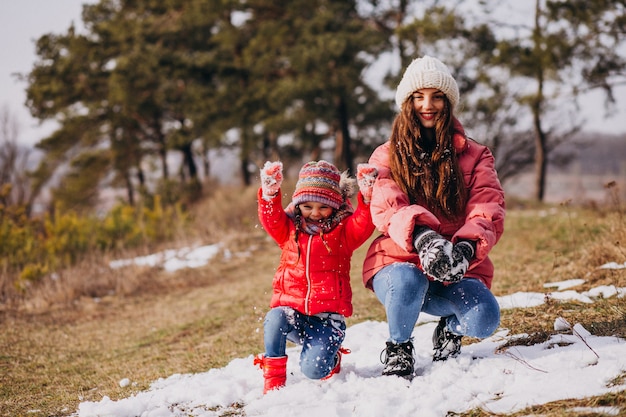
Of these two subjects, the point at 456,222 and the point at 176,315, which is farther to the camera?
the point at 176,315

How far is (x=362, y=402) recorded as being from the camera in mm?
2168

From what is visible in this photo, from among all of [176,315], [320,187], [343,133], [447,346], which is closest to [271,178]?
[320,187]

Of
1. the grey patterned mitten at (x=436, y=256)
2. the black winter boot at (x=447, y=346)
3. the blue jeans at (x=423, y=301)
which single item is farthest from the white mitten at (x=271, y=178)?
the black winter boot at (x=447, y=346)

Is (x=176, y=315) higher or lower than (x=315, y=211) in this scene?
lower

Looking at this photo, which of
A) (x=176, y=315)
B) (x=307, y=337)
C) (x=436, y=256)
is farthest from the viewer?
(x=176, y=315)

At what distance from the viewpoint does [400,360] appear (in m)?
2.39

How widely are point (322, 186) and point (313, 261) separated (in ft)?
1.26

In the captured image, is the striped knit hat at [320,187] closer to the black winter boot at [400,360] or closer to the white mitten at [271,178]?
the white mitten at [271,178]

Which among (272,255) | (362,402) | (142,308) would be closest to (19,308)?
(142,308)

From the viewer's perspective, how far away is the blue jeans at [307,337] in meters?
2.47

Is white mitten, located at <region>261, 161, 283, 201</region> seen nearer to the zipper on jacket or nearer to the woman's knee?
the zipper on jacket

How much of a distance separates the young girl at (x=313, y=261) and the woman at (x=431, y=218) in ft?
0.49

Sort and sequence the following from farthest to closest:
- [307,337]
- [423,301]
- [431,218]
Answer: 1. [307,337]
2. [423,301]
3. [431,218]

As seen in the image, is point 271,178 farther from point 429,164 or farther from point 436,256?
point 436,256
